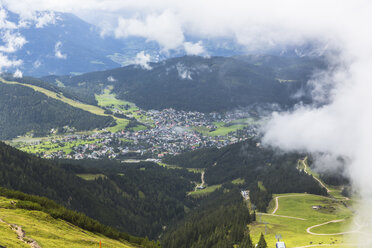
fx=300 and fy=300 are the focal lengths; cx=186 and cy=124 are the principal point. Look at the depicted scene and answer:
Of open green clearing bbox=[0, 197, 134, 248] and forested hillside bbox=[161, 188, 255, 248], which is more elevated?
open green clearing bbox=[0, 197, 134, 248]

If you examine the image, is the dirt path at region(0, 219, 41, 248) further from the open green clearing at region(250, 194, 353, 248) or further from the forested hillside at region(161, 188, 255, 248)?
the open green clearing at region(250, 194, 353, 248)

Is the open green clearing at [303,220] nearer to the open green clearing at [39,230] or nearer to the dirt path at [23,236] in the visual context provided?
the open green clearing at [39,230]

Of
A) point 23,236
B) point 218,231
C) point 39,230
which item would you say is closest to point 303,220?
point 218,231

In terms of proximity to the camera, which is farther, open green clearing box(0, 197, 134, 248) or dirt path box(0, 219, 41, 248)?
open green clearing box(0, 197, 134, 248)

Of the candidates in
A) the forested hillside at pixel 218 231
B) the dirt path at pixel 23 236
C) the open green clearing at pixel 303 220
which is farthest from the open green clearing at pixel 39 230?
the open green clearing at pixel 303 220

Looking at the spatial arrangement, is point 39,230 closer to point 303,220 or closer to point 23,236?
point 23,236

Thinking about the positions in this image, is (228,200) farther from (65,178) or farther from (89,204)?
(65,178)

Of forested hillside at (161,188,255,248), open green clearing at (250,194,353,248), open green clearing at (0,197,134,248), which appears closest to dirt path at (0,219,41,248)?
open green clearing at (0,197,134,248)
